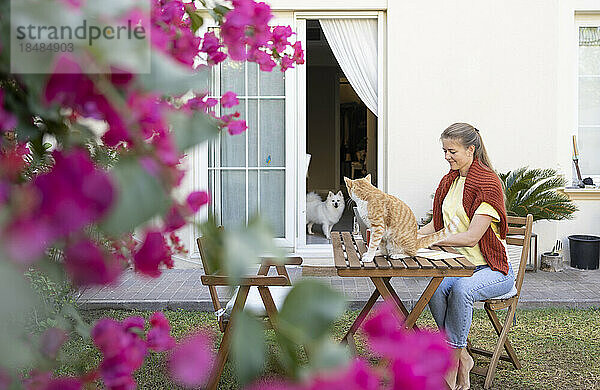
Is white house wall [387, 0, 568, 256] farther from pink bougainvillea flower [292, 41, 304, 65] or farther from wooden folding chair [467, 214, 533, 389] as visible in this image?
pink bougainvillea flower [292, 41, 304, 65]

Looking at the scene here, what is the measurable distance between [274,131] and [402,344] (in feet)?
20.5

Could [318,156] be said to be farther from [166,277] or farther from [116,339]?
[116,339]

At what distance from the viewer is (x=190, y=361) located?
0.33m

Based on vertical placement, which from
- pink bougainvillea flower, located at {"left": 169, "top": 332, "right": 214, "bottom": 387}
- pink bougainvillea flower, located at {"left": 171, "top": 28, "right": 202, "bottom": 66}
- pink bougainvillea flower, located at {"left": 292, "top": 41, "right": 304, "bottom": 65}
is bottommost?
pink bougainvillea flower, located at {"left": 169, "top": 332, "right": 214, "bottom": 387}

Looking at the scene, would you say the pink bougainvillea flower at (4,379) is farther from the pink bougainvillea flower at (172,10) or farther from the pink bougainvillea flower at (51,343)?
the pink bougainvillea flower at (172,10)

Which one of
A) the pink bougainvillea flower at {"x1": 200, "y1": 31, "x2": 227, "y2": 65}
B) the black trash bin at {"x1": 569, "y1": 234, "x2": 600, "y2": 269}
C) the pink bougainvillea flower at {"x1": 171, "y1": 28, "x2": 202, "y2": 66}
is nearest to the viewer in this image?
the pink bougainvillea flower at {"x1": 171, "y1": 28, "x2": 202, "y2": 66}

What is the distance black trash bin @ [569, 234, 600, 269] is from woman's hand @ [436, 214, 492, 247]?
3.51 meters

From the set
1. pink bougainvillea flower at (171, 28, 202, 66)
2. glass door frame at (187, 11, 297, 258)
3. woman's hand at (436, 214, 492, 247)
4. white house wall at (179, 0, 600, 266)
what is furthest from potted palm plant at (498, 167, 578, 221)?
pink bougainvillea flower at (171, 28, 202, 66)

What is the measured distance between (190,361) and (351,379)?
0.28 ft

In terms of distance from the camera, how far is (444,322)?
11.4 ft

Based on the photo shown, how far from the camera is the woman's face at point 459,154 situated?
3562mm

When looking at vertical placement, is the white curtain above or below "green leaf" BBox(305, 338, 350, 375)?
above

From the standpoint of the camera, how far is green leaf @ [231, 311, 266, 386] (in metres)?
0.33

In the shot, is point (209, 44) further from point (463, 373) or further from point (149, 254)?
point (463, 373)
